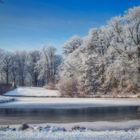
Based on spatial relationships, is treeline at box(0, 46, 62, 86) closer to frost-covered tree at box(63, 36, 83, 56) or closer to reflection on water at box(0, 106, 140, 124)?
frost-covered tree at box(63, 36, 83, 56)

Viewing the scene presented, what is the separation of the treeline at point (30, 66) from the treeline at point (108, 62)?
70.9 feet

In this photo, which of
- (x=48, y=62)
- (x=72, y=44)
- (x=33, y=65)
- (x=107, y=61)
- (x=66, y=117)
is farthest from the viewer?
(x=33, y=65)

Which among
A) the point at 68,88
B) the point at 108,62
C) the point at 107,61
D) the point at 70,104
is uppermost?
the point at 107,61

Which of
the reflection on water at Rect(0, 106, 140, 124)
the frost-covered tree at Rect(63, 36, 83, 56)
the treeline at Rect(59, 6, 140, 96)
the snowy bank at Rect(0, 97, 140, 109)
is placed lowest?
the reflection on water at Rect(0, 106, 140, 124)

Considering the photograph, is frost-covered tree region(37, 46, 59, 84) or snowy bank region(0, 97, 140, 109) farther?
frost-covered tree region(37, 46, 59, 84)

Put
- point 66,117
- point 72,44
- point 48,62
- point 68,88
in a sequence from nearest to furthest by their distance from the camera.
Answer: point 66,117 → point 68,88 → point 72,44 → point 48,62

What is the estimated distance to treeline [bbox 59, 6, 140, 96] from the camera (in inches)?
1799

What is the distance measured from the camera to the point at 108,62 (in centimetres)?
5294

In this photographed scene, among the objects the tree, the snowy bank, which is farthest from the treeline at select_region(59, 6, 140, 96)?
the tree

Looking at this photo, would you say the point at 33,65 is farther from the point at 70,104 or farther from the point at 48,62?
the point at 70,104

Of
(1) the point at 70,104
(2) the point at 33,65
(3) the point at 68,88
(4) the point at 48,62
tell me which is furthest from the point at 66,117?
(2) the point at 33,65

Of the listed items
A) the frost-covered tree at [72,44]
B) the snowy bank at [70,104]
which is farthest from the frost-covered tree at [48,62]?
the snowy bank at [70,104]

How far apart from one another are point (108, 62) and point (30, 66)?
43.0 metres

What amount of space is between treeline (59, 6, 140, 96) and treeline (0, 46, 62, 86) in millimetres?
21607
